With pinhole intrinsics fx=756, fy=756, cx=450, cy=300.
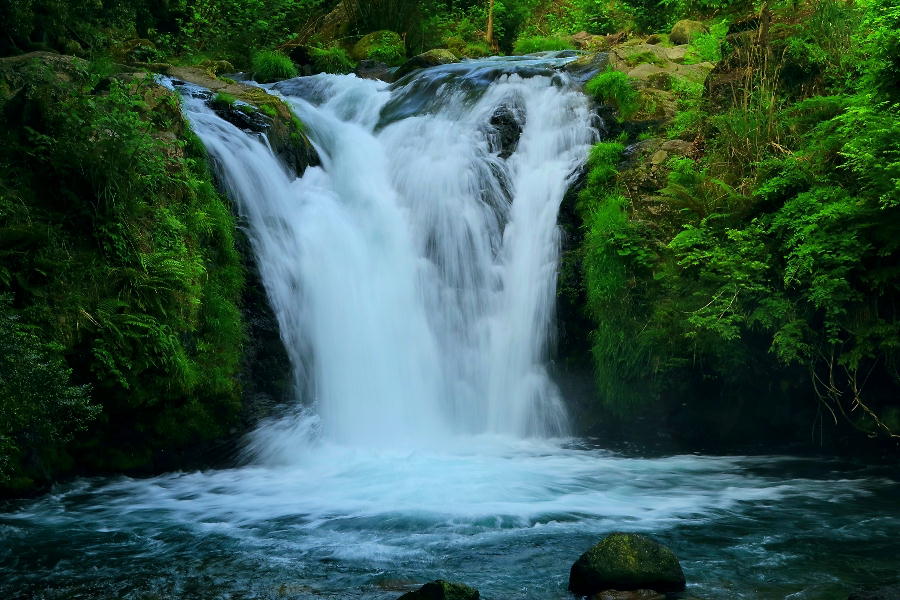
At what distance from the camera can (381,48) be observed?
18.7 m

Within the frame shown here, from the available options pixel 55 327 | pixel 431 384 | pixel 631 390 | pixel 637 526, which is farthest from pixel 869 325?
pixel 55 327

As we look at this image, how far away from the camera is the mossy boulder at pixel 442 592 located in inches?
160

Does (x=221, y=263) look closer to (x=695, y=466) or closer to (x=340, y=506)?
(x=340, y=506)

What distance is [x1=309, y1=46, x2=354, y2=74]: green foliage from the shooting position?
58.1 ft

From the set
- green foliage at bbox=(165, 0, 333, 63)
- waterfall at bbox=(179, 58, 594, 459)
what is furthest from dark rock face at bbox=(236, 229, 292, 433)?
green foliage at bbox=(165, 0, 333, 63)

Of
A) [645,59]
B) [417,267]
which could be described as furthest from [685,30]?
[417,267]

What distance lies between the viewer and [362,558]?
17.3 ft

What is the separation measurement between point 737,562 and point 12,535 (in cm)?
534

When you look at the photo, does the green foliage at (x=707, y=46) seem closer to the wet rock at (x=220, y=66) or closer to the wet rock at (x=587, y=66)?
the wet rock at (x=587, y=66)

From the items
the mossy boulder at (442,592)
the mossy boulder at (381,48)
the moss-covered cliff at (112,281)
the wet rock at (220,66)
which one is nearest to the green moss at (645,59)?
the mossy boulder at (381,48)

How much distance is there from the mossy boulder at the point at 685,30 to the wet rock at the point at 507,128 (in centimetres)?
599

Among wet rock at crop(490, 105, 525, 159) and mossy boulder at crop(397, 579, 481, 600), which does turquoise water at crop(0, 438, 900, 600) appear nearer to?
mossy boulder at crop(397, 579, 481, 600)

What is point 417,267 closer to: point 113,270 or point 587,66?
point 113,270

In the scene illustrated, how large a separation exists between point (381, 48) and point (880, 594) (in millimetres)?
17063
